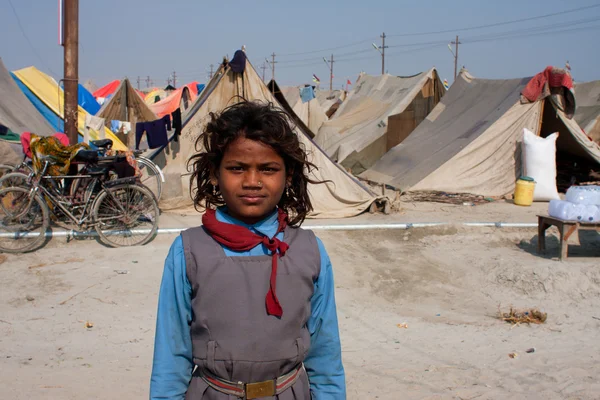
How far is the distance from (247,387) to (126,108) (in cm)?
1597

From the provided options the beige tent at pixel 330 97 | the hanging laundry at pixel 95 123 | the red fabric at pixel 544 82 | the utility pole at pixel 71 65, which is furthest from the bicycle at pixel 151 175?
the beige tent at pixel 330 97

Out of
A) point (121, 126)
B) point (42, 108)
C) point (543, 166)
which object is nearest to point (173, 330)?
point (543, 166)

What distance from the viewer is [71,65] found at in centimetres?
700

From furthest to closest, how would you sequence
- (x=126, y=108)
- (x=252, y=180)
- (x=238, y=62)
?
(x=126, y=108) → (x=238, y=62) → (x=252, y=180)

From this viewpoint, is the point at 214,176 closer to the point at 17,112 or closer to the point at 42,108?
the point at 17,112

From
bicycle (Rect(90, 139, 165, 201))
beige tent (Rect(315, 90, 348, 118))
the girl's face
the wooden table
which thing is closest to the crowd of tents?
bicycle (Rect(90, 139, 165, 201))

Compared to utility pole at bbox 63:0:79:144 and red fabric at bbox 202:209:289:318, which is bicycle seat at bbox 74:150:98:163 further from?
red fabric at bbox 202:209:289:318

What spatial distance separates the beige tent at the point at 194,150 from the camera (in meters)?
8.06

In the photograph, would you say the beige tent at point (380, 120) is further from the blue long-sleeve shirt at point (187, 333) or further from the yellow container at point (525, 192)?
the blue long-sleeve shirt at point (187, 333)

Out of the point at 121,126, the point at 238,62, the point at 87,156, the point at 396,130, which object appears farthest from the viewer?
the point at 396,130

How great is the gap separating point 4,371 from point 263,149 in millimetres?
2749

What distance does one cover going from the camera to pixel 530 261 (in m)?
6.30

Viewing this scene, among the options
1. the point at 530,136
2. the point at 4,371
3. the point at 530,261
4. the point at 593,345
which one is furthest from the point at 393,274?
the point at 530,136

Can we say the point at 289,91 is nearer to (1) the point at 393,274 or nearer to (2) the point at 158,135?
(2) the point at 158,135
